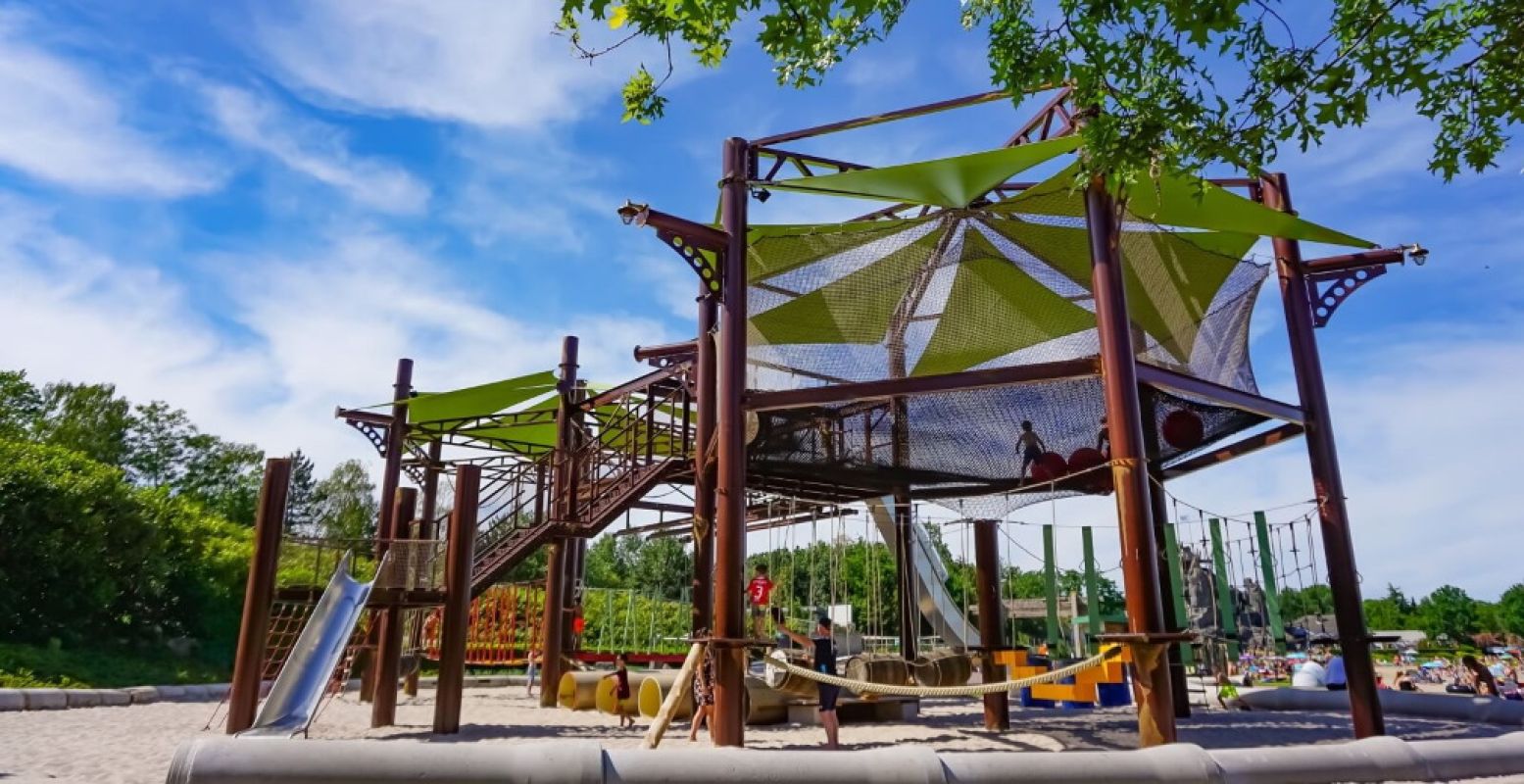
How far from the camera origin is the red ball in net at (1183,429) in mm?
12734

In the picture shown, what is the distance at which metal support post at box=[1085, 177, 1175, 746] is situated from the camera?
8.42 metres

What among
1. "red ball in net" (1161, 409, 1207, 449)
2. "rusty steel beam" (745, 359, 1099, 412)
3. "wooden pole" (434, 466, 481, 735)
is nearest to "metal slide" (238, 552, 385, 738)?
"wooden pole" (434, 466, 481, 735)

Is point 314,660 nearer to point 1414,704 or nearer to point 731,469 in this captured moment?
point 731,469

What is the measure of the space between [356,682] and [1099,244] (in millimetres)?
20049

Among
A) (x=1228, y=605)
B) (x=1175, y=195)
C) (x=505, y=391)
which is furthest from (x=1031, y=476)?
(x=505, y=391)

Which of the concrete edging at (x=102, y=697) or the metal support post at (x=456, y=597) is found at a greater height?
the metal support post at (x=456, y=597)

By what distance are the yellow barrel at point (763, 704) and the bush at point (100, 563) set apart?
1803cm

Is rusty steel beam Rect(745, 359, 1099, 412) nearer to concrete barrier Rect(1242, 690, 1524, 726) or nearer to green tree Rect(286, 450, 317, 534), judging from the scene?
concrete barrier Rect(1242, 690, 1524, 726)

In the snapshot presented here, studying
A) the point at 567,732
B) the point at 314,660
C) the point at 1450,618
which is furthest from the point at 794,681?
the point at 1450,618

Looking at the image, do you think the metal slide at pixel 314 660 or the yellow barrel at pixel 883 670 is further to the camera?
the yellow barrel at pixel 883 670

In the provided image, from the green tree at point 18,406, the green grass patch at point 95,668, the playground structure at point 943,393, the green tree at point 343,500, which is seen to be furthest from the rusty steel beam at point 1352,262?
the green tree at point 343,500

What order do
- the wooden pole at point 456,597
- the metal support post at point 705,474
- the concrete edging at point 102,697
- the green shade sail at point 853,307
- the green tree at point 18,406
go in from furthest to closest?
1. the green tree at point 18,406
2. the concrete edging at point 102,697
3. the green shade sail at point 853,307
4. the wooden pole at point 456,597
5. the metal support post at point 705,474

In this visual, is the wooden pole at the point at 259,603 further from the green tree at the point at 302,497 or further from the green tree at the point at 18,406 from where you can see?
the green tree at the point at 302,497

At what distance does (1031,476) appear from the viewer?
13750 mm
